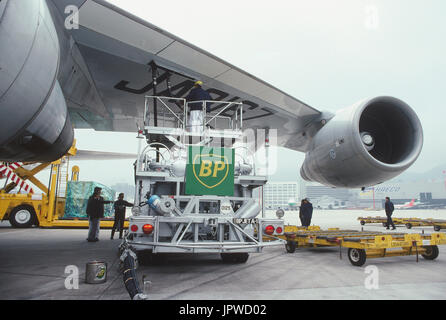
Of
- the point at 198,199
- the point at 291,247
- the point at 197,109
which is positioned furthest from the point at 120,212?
the point at 198,199

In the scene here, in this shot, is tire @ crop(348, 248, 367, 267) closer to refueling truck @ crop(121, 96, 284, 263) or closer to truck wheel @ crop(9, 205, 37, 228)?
refueling truck @ crop(121, 96, 284, 263)

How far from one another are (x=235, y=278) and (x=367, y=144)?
13.2ft

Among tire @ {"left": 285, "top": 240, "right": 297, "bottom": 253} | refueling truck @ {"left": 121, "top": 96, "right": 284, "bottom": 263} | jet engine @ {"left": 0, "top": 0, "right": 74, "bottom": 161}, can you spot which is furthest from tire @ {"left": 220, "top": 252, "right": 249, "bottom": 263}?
jet engine @ {"left": 0, "top": 0, "right": 74, "bottom": 161}

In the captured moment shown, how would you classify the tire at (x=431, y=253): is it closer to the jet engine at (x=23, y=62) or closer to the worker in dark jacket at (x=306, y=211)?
the worker in dark jacket at (x=306, y=211)

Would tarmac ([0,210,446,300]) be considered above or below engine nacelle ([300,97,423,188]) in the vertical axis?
below

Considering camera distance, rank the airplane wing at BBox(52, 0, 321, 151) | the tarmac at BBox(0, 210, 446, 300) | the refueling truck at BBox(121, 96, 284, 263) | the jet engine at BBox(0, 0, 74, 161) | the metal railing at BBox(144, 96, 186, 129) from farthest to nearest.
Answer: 1. the metal railing at BBox(144, 96, 186, 129)
2. the airplane wing at BBox(52, 0, 321, 151)
3. the refueling truck at BBox(121, 96, 284, 263)
4. the tarmac at BBox(0, 210, 446, 300)
5. the jet engine at BBox(0, 0, 74, 161)

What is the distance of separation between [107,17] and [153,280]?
3612 mm

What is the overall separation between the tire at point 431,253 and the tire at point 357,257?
189 centimetres

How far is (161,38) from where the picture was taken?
15.2 feet

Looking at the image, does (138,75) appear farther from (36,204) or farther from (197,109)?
(36,204)

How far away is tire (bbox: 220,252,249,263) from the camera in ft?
17.8

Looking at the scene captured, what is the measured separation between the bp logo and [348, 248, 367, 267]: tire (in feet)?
8.29

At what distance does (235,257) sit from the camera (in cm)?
552

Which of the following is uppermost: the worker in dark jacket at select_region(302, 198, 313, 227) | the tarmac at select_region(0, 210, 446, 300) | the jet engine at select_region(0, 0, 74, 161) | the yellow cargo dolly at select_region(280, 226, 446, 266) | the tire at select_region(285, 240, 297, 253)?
the jet engine at select_region(0, 0, 74, 161)
